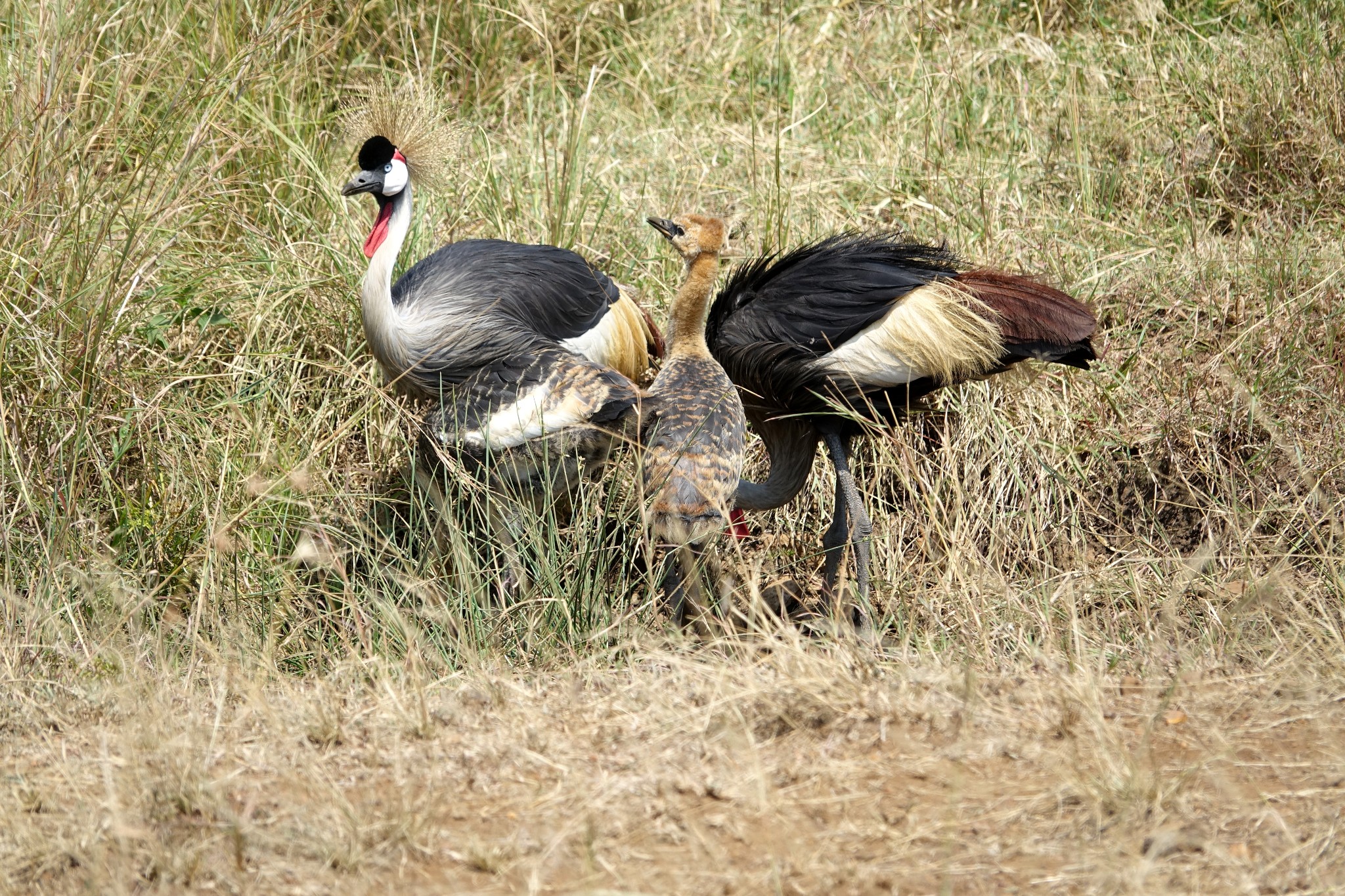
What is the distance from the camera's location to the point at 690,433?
4293 mm

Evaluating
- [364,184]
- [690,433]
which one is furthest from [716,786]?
[364,184]

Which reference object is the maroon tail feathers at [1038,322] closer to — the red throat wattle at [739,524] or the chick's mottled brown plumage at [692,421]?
the chick's mottled brown plumage at [692,421]

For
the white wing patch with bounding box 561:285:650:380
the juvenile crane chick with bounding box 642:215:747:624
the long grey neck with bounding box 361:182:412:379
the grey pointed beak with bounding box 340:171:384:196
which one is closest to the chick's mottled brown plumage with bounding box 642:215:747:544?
the juvenile crane chick with bounding box 642:215:747:624

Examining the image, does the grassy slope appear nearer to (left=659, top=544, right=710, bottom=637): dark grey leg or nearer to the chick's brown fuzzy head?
(left=659, top=544, right=710, bottom=637): dark grey leg

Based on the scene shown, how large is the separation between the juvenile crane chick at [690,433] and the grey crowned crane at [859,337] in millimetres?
224

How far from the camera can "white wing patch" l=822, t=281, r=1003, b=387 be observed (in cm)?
461

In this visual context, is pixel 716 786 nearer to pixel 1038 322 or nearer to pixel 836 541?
pixel 836 541

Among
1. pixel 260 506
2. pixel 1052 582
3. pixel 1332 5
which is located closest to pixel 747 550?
pixel 1052 582

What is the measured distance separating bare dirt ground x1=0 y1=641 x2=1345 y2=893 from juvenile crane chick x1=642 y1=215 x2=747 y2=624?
1004 millimetres

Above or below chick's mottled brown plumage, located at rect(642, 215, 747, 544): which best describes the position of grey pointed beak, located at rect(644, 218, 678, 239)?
above

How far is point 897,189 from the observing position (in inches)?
236

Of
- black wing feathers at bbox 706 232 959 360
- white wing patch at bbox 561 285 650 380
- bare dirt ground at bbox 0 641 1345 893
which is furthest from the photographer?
white wing patch at bbox 561 285 650 380

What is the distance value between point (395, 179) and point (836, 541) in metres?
2.17

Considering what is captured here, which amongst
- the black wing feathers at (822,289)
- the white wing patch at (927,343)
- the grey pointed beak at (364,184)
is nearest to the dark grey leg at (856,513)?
the white wing patch at (927,343)
